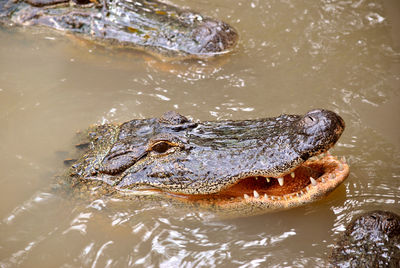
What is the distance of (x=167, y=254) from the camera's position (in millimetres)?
3623

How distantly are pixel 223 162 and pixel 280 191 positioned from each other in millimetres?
578

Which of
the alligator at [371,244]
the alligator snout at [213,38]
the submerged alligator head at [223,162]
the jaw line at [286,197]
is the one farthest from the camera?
the alligator snout at [213,38]

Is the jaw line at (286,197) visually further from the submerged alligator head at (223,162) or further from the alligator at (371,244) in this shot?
the alligator at (371,244)

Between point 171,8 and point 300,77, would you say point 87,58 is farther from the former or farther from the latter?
point 300,77

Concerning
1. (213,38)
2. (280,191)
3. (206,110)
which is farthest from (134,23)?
(280,191)

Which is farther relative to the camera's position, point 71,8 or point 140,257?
point 71,8

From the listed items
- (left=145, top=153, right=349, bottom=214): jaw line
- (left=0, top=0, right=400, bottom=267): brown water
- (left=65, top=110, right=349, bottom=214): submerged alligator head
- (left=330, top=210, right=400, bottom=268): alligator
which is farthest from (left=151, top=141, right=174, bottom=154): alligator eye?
(left=330, top=210, right=400, bottom=268): alligator

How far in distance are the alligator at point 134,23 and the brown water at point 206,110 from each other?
0.64ft

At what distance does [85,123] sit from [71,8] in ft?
8.19

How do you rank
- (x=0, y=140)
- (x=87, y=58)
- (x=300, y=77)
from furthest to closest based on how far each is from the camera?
(x=87, y=58) → (x=300, y=77) → (x=0, y=140)

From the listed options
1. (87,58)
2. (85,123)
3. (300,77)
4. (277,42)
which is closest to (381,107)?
(300,77)

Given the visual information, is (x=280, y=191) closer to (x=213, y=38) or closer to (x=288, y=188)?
(x=288, y=188)

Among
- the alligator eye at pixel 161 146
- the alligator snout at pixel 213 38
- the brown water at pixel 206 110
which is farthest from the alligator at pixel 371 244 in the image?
the alligator snout at pixel 213 38

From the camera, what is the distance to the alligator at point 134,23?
596 centimetres
